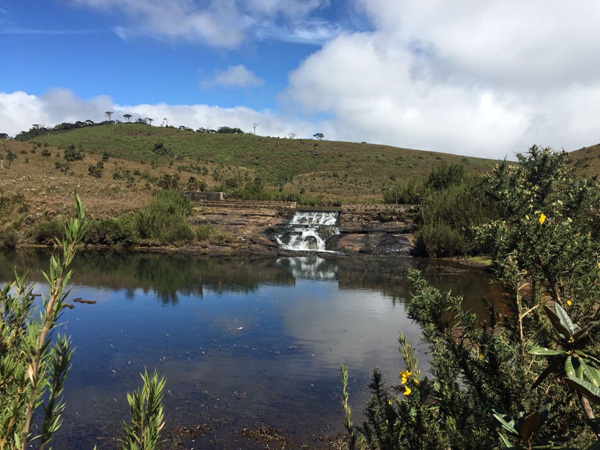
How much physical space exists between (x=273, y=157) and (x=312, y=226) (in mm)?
43020

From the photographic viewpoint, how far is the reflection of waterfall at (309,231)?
30094mm

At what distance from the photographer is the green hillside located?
Result: 58.9m

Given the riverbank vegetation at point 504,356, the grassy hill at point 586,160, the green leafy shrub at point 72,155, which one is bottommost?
the riverbank vegetation at point 504,356

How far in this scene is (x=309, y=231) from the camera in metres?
31.3

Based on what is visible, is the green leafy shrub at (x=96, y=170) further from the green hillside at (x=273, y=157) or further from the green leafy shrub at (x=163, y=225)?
the green leafy shrub at (x=163, y=225)

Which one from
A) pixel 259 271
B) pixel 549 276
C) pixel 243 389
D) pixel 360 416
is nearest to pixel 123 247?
pixel 259 271

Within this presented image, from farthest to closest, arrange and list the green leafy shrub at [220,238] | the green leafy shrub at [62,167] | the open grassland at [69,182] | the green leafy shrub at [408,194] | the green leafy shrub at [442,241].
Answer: the green leafy shrub at [62,167] → the green leafy shrub at [408,194] → the open grassland at [69,182] → the green leafy shrub at [220,238] → the green leafy shrub at [442,241]

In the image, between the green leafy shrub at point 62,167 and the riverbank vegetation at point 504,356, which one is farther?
the green leafy shrub at point 62,167

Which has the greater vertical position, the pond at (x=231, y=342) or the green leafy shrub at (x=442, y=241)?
the green leafy shrub at (x=442, y=241)

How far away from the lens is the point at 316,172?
64750mm

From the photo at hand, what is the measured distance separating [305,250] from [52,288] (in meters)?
28.3

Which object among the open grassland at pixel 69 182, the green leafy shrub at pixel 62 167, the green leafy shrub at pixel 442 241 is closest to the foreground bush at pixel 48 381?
the green leafy shrub at pixel 442 241

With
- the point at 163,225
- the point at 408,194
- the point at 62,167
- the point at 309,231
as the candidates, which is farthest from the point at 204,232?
the point at 62,167

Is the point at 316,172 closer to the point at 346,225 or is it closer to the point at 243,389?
the point at 346,225
